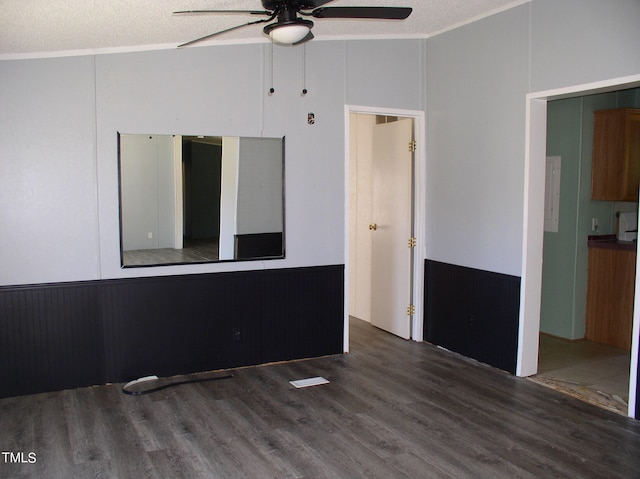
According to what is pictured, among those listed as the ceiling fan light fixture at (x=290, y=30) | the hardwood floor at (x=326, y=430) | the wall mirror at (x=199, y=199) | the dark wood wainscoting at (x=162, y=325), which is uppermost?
the ceiling fan light fixture at (x=290, y=30)

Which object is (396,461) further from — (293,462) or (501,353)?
(501,353)

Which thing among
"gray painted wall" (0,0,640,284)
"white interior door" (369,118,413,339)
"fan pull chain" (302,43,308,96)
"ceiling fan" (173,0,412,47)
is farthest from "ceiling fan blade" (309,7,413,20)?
"white interior door" (369,118,413,339)

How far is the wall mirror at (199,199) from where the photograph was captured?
164 inches

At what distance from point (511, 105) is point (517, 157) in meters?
0.42

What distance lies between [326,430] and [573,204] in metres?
3.44

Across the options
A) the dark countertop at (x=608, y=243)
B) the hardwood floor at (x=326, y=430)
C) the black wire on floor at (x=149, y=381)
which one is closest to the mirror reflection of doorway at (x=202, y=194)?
the black wire on floor at (x=149, y=381)

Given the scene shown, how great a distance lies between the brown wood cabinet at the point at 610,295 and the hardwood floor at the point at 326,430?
4.94 ft

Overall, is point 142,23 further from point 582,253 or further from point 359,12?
point 582,253

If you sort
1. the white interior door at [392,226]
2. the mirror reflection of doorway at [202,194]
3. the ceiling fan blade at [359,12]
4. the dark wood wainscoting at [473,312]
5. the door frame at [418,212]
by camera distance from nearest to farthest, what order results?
the ceiling fan blade at [359,12], the mirror reflection of doorway at [202,194], the dark wood wainscoting at [473,312], the door frame at [418,212], the white interior door at [392,226]

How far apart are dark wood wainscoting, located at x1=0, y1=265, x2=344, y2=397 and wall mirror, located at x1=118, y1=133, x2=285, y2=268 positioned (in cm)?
22

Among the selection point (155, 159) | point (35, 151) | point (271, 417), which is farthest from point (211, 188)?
point (271, 417)

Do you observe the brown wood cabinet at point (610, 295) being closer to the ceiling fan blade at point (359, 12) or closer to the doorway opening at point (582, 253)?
the doorway opening at point (582, 253)

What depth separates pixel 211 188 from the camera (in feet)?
14.4

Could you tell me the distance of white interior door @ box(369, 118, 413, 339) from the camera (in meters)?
5.36
